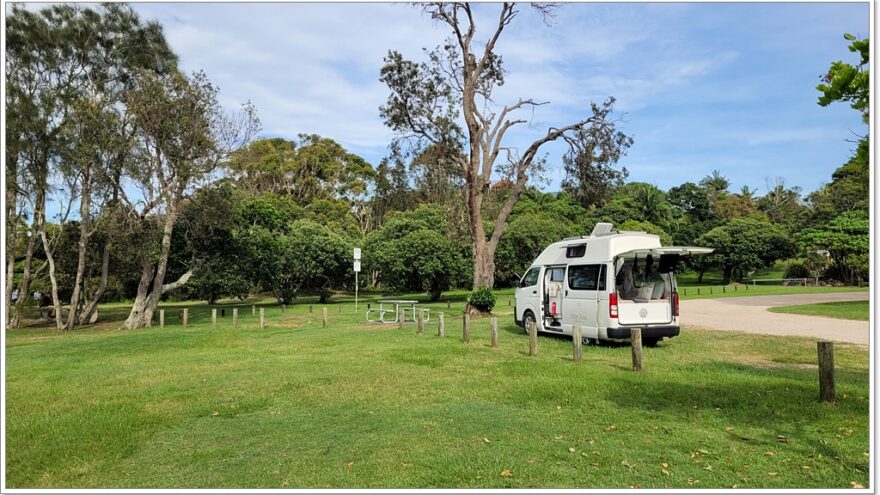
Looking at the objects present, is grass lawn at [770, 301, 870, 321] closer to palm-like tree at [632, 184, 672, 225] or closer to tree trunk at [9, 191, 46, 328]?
tree trunk at [9, 191, 46, 328]

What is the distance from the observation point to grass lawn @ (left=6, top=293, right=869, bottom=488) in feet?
15.2

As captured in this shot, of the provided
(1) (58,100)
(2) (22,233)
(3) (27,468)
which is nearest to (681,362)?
(3) (27,468)

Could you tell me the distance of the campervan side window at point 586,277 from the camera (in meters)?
11.8

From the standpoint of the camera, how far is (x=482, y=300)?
68.8 ft

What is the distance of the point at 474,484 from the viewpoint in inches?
173

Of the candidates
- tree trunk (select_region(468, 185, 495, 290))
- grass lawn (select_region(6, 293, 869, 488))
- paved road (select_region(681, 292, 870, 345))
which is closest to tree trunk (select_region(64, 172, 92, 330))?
grass lawn (select_region(6, 293, 869, 488))

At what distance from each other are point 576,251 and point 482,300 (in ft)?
27.8

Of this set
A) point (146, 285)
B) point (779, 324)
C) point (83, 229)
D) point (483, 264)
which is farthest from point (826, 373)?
point (83, 229)

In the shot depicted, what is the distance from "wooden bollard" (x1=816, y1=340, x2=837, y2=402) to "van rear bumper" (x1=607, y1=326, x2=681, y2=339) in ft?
15.3

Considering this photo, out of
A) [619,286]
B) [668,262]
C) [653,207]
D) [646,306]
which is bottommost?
[646,306]

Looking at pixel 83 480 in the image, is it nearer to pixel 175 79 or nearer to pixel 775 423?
pixel 775 423

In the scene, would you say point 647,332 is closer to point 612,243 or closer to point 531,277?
point 612,243

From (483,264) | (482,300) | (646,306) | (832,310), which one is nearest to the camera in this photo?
(646,306)

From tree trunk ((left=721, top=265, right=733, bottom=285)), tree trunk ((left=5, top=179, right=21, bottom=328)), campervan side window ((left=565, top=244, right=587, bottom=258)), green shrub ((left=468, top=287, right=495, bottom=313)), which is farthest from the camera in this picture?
tree trunk ((left=721, top=265, right=733, bottom=285))
